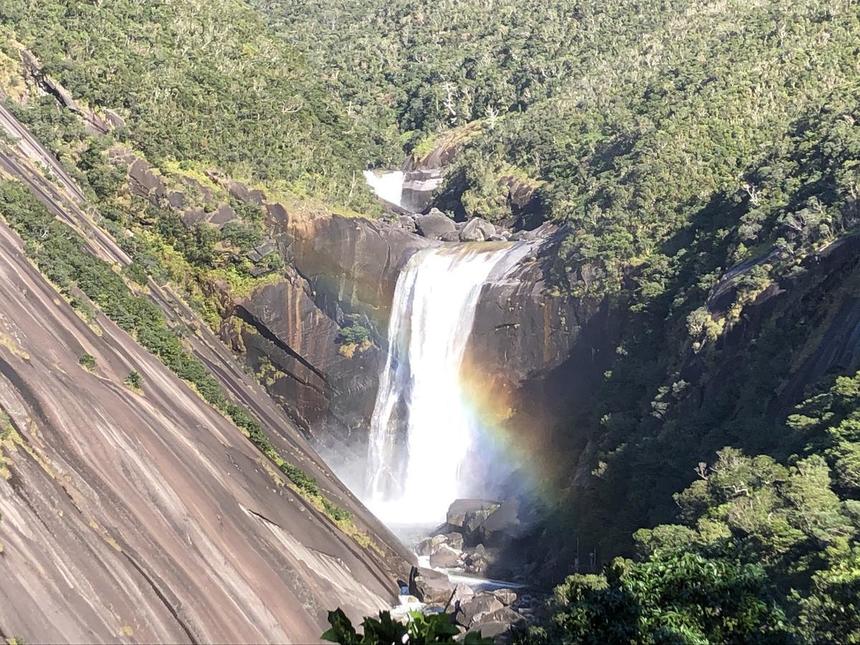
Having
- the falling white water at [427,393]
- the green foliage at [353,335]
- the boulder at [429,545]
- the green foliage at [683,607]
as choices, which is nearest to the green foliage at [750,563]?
the green foliage at [683,607]

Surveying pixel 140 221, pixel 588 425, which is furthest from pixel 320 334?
pixel 588 425

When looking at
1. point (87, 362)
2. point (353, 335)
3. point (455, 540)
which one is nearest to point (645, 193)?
point (353, 335)

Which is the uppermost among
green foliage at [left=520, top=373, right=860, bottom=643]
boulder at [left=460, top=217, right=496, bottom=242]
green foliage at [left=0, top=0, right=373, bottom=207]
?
green foliage at [left=0, top=0, right=373, bottom=207]

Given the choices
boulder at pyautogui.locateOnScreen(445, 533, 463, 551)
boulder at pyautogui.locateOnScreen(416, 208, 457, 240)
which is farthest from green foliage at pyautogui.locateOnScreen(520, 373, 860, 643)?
boulder at pyautogui.locateOnScreen(416, 208, 457, 240)

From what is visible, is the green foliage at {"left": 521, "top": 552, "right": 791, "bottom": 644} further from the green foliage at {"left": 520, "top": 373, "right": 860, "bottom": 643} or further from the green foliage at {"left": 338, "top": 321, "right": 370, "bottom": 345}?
the green foliage at {"left": 338, "top": 321, "right": 370, "bottom": 345}

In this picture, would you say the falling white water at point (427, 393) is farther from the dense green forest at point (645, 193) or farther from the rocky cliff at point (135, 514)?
the rocky cliff at point (135, 514)
